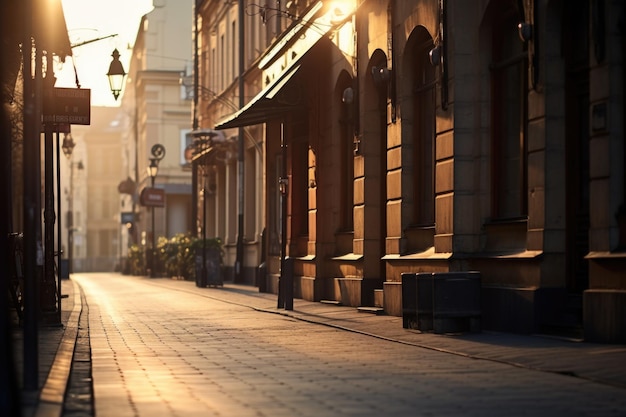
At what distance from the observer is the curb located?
9.38m

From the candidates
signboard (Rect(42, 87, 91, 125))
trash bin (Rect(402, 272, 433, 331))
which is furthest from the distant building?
A: trash bin (Rect(402, 272, 433, 331))

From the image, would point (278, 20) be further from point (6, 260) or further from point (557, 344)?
point (6, 260)

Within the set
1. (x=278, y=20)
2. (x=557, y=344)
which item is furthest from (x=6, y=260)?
(x=278, y=20)

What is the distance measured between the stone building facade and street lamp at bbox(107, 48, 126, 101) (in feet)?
12.8

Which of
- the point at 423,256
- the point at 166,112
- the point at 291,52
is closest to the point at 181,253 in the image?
the point at 291,52

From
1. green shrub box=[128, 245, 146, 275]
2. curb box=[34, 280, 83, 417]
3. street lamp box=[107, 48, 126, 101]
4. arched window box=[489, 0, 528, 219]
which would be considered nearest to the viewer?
curb box=[34, 280, 83, 417]

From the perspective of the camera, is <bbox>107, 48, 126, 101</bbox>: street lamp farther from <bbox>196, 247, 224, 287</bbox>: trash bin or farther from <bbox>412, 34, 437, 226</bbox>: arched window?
<bbox>196, 247, 224, 287</bbox>: trash bin

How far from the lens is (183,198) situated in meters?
83.9

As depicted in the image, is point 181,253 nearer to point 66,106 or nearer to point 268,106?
point 268,106

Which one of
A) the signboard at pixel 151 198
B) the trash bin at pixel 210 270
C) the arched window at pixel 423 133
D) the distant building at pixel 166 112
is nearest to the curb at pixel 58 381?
the arched window at pixel 423 133

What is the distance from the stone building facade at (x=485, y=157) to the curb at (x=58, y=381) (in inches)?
219

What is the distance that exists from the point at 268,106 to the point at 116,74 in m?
5.68

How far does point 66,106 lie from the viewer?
61.1ft

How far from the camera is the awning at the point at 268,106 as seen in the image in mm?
29547
